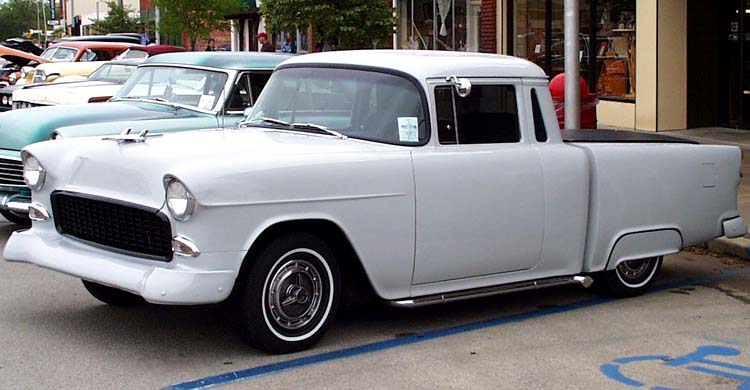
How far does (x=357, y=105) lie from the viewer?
6699mm

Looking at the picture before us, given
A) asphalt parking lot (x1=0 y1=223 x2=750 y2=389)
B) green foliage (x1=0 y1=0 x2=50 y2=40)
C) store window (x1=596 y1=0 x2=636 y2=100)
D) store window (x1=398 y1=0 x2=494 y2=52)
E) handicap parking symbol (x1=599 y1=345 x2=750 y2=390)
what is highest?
green foliage (x1=0 y1=0 x2=50 y2=40)

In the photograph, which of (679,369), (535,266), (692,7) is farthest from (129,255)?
(692,7)

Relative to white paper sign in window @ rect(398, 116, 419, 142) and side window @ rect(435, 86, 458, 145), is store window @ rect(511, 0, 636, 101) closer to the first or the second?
side window @ rect(435, 86, 458, 145)

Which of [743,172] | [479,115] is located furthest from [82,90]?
[743,172]

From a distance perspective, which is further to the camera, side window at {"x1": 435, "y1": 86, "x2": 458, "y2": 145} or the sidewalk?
the sidewalk

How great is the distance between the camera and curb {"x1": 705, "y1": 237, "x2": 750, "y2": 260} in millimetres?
9273

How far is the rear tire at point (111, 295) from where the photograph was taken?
276 inches

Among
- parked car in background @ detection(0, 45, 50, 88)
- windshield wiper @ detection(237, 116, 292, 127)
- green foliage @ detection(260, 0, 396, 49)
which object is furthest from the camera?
parked car in background @ detection(0, 45, 50, 88)

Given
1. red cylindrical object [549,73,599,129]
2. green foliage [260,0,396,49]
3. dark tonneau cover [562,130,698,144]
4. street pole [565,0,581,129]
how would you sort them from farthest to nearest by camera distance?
1. green foliage [260,0,396,49]
2. red cylindrical object [549,73,599,129]
3. street pole [565,0,581,129]
4. dark tonneau cover [562,130,698,144]

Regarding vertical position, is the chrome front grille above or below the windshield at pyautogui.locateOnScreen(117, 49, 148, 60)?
below

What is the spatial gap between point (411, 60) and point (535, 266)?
5.06ft

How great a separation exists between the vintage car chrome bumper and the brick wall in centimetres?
1651

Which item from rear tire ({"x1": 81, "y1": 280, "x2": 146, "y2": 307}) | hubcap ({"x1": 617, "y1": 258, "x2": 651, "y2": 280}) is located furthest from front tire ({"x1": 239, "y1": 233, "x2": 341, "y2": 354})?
hubcap ({"x1": 617, "y1": 258, "x2": 651, "y2": 280})

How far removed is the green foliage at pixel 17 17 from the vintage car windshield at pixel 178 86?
3988 inches
